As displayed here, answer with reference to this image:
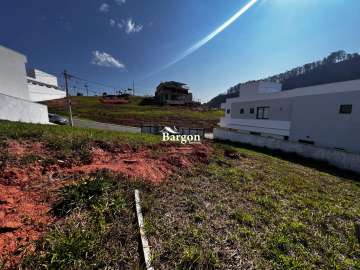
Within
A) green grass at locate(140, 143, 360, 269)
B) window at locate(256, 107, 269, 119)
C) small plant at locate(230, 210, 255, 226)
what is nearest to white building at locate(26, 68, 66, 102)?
window at locate(256, 107, 269, 119)

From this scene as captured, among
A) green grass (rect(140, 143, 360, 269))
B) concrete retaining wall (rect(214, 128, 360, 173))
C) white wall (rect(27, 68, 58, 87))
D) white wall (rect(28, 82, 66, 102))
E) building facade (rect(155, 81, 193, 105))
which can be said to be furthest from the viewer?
building facade (rect(155, 81, 193, 105))

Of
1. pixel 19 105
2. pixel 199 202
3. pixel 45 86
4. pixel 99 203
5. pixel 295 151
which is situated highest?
pixel 45 86

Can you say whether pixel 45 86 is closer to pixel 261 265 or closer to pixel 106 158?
pixel 106 158

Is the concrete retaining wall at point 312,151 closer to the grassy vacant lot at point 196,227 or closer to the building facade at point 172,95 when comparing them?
the grassy vacant lot at point 196,227

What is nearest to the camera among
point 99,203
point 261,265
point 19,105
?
point 261,265

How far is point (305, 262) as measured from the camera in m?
3.01

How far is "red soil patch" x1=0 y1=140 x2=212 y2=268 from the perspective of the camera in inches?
109

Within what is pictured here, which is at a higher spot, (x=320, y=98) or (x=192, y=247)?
(x=320, y=98)

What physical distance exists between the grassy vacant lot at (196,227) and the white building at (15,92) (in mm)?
7104

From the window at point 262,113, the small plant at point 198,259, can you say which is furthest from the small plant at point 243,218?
the window at point 262,113

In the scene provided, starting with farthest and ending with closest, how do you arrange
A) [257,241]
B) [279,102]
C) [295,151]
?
1. [279,102]
2. [295,151]
3. [257,241]

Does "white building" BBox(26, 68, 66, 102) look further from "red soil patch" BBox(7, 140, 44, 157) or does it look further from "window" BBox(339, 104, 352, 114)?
"window" BBox(339, 104, 352, 114)

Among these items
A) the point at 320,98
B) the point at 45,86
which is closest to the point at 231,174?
the point at 320,98

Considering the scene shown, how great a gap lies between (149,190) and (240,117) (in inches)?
933
